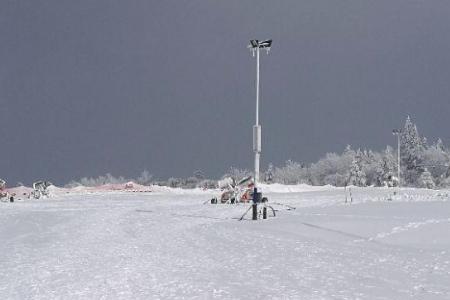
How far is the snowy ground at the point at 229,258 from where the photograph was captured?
8.91m

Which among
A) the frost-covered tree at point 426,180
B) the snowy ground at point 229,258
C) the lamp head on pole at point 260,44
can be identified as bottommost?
the snowy ground at point 229,258

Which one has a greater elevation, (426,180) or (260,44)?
(260,44)

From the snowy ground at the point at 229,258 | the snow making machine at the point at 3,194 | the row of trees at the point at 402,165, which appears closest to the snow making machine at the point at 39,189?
the snow making machine at the point at 3,194

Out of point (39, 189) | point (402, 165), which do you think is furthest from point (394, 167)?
point (39, 189)

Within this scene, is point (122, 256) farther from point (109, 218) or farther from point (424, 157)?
point (424, 157)

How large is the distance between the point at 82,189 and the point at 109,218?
35.6 m

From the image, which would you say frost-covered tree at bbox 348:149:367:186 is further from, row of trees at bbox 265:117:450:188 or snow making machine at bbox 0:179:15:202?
snow making machine at bbox 0:179:15:202

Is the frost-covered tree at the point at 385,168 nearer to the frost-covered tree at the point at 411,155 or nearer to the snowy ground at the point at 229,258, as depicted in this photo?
the frost-covered tree at the point at 411,155

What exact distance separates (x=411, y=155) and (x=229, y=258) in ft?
385

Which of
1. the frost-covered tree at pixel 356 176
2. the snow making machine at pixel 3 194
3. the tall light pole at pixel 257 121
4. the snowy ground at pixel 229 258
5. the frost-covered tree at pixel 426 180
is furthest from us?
the frost-covered tree at pixel 356 176

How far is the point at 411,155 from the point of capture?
122 metres

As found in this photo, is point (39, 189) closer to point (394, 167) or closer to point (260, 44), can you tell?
point (260, 44)

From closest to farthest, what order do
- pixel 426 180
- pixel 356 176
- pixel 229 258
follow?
1. pixel 229 258
2. pixel 426 180
3. pixel 356 176

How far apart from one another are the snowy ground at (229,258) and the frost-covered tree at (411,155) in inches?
4132
